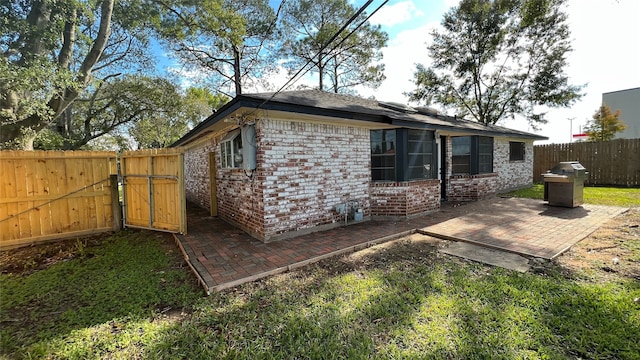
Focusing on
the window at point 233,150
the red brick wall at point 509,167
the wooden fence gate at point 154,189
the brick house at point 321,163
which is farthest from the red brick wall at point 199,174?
the red brick wall at point 509,167

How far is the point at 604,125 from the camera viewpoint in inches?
784

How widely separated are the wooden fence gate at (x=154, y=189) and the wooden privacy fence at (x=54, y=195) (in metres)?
0.29

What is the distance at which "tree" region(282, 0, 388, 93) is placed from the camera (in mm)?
15203

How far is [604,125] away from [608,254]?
2455cm

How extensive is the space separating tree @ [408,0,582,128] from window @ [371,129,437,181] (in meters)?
13.2

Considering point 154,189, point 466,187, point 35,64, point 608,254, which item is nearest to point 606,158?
point 466,187

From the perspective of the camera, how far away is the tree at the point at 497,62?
48.0 feet

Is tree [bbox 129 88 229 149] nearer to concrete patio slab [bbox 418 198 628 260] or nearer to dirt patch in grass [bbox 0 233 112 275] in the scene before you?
dirt patch in grass [bbox 0 233 112 275]

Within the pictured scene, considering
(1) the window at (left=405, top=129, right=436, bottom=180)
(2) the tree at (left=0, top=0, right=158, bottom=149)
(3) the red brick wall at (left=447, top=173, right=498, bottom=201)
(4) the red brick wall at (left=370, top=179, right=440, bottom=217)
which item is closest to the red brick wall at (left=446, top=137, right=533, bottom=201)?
(3) the red brick wall at (left=447, top=173, right=498, bottom=201)

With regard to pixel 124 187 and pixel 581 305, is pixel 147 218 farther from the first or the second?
pixel 581 305

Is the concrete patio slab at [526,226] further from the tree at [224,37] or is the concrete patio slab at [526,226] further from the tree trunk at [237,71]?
the tree trunk at [237,71]

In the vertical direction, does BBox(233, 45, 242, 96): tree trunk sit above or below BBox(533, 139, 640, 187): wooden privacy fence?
above

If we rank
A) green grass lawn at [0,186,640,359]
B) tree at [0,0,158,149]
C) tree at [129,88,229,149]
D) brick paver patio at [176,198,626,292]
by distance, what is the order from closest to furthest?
green grass lawn at [0,186,640,359]
brick paver patio at [176,198,626,292]
tree at [0,0,158,149]
tree at [129,88,229,149]

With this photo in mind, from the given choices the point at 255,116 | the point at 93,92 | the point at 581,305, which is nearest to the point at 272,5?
the point at 93,92
